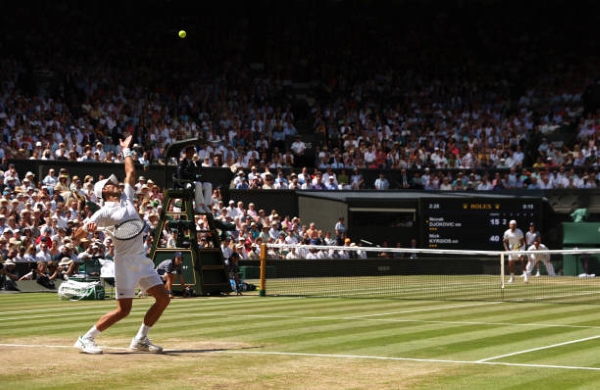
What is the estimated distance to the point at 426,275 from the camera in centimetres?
3381

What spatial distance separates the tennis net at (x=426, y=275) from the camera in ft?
77.0

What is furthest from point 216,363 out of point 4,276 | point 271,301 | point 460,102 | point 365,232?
point 460,102

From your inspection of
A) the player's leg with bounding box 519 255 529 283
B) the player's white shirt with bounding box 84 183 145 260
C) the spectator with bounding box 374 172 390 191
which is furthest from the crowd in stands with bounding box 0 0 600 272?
the player's white shirt with bounding box 84 183 145 260

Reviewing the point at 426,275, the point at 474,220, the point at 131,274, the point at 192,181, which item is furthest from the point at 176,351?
the point at 474,220

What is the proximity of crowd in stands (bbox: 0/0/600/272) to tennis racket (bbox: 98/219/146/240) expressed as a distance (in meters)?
18.1

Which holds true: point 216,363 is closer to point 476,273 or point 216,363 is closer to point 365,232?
point 476,273

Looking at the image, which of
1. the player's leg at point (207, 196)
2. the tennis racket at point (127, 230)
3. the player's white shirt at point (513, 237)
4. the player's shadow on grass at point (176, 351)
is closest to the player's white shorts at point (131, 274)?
the tennis racket at point (127, 230)

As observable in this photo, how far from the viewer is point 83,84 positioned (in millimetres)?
39469

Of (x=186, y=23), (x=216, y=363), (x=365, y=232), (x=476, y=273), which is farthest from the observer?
(x=186, y=23)

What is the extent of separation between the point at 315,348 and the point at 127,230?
2874mm

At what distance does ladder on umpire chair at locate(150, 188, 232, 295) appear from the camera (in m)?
22.9

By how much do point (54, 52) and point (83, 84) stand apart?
2.76 m

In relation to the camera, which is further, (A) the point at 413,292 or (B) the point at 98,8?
(B) the point at 98,8

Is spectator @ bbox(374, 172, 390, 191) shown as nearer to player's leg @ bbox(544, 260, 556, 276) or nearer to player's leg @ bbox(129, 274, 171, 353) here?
player's leg @ bbox(544, 260, 556, 276)
